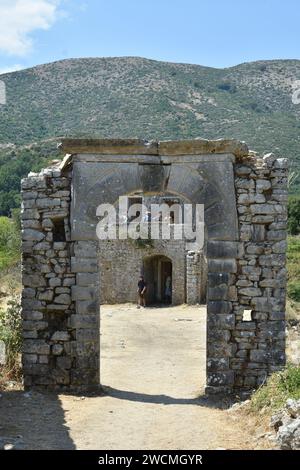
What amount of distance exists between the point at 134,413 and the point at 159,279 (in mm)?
18554

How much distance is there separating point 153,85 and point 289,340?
43.8 meters

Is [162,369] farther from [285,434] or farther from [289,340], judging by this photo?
[285,434]

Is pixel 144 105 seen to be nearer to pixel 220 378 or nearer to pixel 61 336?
pixel 61 336

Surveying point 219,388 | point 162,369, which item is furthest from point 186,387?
point 162,369

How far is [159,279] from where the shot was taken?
87.5 ft

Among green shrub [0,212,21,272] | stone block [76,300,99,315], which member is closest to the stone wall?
green shrub [0,212,21,272]

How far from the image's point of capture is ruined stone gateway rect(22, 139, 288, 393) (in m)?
9.09

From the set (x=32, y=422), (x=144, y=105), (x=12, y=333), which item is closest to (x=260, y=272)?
(x=32, y=422)

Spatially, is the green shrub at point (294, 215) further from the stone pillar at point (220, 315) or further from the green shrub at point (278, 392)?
the green shrub at point (278, 392)

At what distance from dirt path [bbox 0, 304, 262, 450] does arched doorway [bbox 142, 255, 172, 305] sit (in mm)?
12549

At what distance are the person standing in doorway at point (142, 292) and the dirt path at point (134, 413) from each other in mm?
9994

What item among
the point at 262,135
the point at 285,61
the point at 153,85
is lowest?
the point at 262,135

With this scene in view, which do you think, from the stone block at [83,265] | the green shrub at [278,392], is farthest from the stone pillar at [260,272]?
the stone block at [83,265]
